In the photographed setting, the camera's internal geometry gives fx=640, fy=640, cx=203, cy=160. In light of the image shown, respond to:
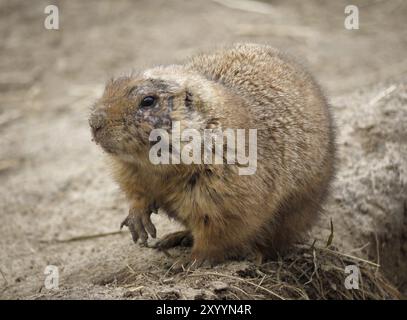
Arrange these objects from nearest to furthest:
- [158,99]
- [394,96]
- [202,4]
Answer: [158,99] < [394,96] < [202,4]

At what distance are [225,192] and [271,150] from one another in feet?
1.77

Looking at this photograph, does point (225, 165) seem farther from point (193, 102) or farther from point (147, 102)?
point (147, 102)

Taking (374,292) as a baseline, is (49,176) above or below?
above

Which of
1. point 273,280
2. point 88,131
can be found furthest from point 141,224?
point 88,131

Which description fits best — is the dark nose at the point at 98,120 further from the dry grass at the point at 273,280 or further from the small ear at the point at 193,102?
the dry grass at the point at 273,280

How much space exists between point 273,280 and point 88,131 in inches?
166

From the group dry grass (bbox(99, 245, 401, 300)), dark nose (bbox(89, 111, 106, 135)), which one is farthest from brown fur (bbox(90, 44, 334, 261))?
dry grass (bbox(99, 245, 401, 300))

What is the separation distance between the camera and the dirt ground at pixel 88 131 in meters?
5.33

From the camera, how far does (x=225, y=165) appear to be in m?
4.09

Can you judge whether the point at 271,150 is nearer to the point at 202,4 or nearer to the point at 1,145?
the point at 1,145

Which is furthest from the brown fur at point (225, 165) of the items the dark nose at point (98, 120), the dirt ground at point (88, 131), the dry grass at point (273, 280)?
the dirt ground at point (88, 131)

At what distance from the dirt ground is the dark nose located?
993mm

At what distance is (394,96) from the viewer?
21.9 ft

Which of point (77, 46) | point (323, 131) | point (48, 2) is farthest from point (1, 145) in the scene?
point (323, 131)
